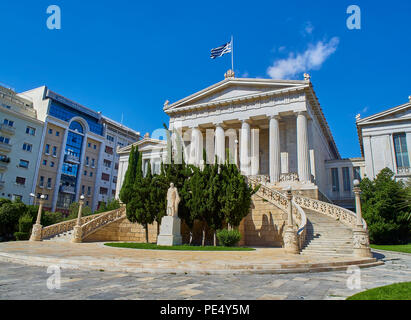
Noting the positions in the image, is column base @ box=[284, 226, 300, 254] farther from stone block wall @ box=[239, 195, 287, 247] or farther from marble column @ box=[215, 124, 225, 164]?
marble column @ box=[215, 124, 225, 164]

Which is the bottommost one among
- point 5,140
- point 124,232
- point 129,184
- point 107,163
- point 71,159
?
point 124,232

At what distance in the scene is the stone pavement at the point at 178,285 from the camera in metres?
5.98

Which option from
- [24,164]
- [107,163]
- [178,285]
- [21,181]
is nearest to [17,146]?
[24,164]

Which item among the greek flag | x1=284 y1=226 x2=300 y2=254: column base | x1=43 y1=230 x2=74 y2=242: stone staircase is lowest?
x1=43 y1=230 x2=74 y2=242: stone staircase

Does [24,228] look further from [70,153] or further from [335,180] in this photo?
[335,180]

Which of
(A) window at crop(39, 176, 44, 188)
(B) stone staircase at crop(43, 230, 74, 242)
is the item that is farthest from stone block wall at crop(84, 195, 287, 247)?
(A) window at crop(39, 176, 44, 188)

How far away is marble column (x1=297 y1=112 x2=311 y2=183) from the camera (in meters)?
29.9

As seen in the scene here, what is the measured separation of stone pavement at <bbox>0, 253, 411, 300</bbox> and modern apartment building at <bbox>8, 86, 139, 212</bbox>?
146ft

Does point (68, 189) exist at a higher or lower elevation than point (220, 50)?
lower

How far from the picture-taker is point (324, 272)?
9711 mm

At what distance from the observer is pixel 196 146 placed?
3806 centimetres

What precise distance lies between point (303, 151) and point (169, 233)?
18644 mm

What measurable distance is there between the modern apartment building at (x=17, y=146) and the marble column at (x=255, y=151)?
34.4 metres

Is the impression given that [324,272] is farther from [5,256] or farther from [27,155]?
[27,155]
